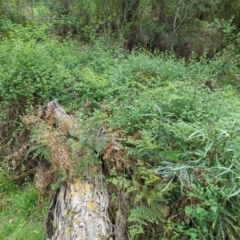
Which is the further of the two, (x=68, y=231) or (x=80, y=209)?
(x=80, y=209)

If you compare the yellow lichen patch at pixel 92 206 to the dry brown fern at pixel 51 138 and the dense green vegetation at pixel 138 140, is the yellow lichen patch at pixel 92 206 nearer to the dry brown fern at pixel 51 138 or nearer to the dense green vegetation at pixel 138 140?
the dense green vegetation at pixel 138 140

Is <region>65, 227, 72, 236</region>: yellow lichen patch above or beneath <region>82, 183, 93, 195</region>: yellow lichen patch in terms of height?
above

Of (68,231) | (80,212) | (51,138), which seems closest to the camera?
(68,231)

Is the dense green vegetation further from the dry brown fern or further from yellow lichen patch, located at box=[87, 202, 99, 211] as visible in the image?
yellow lichen patch, located at box=[87, 202, 99, 211]

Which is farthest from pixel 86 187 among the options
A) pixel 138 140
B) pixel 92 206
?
pixel 138 140

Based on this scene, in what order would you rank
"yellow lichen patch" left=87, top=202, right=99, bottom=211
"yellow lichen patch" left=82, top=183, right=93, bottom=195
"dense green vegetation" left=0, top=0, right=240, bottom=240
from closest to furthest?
"dense green vegetation" left=0, top=0, right=240, bottom=240 → "yellow lichen patch" left=87, top=202, right=99, bottom=211 → "yellow lichen patch" left=82, top=183, right=93, bottom=195

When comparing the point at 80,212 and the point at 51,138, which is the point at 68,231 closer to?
the point at 80,212

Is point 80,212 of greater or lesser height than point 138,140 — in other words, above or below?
below

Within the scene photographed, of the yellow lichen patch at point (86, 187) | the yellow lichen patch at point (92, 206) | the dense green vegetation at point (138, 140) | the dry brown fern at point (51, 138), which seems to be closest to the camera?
the dense green vegetation at point (138, 140)

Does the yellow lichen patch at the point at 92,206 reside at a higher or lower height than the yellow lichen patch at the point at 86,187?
higher

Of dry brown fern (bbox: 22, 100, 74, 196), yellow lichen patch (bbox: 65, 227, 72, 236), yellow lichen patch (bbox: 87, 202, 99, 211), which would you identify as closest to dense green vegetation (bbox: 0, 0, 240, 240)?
dry brown fern (bbox: 22, 100, 74, 196)

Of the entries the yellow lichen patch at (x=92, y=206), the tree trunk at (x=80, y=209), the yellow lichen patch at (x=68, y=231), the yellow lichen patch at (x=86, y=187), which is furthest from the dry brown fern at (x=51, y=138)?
the yellow lichen patch at (x=68, y=231)

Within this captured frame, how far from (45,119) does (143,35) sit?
618 centimetres

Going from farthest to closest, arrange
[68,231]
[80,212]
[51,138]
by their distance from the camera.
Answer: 1. [51,138]
2. [80,212]
3. [68,231]
